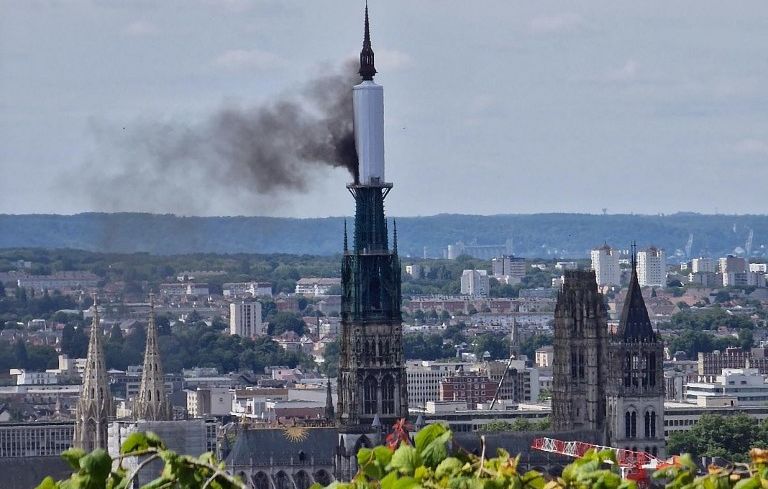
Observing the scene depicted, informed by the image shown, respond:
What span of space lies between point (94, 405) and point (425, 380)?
71.0 metres

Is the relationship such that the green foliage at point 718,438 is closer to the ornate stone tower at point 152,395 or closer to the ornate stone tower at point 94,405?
the ornate stone tower at point 94,405

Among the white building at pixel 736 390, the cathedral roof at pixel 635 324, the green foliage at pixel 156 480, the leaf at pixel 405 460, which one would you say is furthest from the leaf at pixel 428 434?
the white building at pixel 736 390

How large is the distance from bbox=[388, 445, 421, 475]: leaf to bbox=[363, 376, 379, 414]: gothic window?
60858 millimetres

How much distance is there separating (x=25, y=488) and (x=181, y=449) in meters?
3.82

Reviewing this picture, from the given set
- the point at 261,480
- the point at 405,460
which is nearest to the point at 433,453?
the point at 405,460

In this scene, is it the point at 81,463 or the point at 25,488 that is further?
the point at 25,488

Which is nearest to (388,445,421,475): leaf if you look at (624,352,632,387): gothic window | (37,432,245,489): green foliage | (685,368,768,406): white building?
(37,432,245,489): green foliage

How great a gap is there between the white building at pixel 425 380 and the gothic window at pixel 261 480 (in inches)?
2704

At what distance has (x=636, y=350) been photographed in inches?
3228

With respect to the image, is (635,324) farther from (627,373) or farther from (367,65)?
(367,65)

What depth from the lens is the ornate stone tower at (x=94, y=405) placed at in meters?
80.9

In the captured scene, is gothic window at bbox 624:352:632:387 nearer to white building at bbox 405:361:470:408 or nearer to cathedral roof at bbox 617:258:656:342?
cathedral roof at bbox 617:258:656:342

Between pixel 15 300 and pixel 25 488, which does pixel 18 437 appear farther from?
pixel 15 300

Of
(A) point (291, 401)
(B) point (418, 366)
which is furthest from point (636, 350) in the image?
(B) point (418, 366)
